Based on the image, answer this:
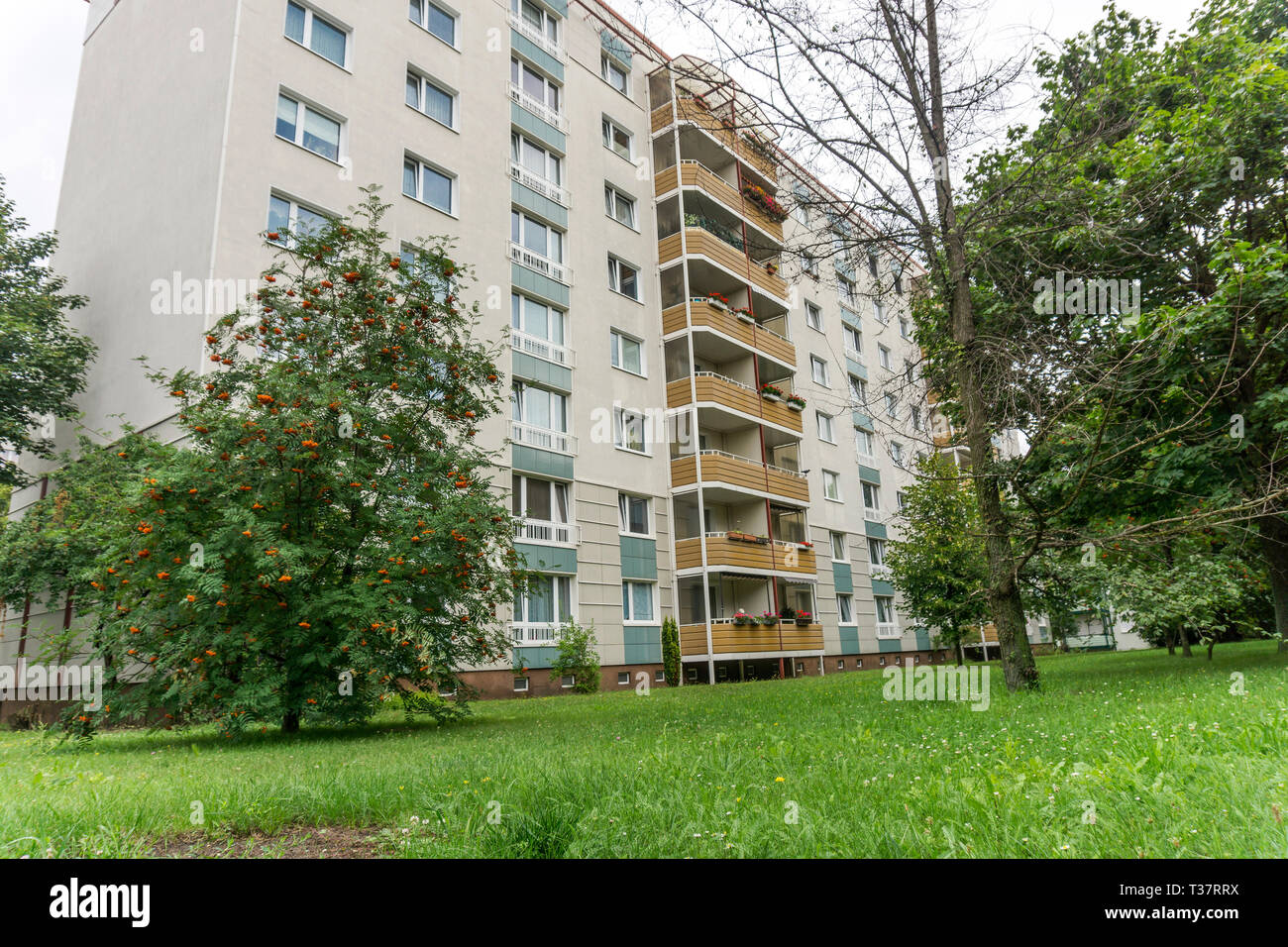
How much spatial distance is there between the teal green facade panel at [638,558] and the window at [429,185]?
1118 cm

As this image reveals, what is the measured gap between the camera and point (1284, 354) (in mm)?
10938

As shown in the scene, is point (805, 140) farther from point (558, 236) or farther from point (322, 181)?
point (558, 236)

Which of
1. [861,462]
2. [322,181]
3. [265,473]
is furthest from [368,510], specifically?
[861,462]

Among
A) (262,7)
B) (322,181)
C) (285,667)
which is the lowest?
(285,667)

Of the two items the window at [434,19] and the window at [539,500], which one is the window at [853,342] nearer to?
the window at [539,500]

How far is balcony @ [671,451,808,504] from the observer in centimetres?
2389

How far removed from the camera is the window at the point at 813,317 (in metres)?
33.9

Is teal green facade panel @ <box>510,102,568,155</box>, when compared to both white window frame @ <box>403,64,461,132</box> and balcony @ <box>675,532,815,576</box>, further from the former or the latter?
balcony @ <box>675,532,815,576</box>

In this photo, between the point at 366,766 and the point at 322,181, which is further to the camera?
the point at 322,181

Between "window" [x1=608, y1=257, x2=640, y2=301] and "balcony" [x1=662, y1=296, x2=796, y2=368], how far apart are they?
137 centimetres

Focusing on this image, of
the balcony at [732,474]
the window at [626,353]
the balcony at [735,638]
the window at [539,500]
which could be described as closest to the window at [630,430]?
the balcony at [732,474]

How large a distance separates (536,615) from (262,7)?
16.4 meters

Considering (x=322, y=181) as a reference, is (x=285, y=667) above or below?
below

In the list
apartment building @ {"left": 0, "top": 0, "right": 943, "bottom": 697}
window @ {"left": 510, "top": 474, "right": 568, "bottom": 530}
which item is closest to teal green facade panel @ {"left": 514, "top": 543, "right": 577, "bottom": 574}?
apartment building @ {"left": 0, "top": 0, "right": 943, "bottom": 697}
